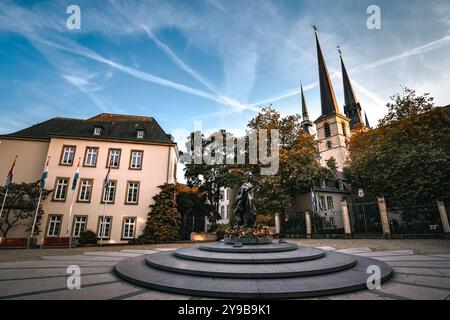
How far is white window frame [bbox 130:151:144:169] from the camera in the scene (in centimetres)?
2211

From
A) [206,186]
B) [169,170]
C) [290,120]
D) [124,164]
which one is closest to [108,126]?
[124,164]

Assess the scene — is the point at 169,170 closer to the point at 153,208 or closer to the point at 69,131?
the point at 153,208

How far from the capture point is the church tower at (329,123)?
159 ft

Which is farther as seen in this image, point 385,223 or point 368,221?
point 368,221

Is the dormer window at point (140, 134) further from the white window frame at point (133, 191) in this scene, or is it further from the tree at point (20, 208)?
the tree at point (20, 208)

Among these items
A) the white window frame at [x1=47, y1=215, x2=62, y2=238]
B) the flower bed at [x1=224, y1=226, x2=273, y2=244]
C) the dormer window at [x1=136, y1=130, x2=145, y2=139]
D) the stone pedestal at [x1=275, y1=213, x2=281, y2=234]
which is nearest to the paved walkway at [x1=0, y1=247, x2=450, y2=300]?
the flower bed at [x1=224, y1=226, x2=273, y2=244]

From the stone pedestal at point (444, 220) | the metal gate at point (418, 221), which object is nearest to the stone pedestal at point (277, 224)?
the metal gate at point (418, 221)

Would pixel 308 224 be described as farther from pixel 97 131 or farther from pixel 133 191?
pixel 97 131

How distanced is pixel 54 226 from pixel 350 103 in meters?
64.1

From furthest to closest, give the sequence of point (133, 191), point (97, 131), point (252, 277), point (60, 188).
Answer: point (97, 131), point (133, 191), point (60, 188), point (252, 277)

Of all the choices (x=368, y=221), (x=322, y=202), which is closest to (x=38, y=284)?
(x=368, y=221)

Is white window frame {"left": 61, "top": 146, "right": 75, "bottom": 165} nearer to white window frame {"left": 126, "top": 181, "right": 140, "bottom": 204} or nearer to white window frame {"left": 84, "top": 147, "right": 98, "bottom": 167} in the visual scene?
white window frame {"left": 84, "top": 147, "right": 98, "bottom": 167}

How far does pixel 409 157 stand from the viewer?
18891mm

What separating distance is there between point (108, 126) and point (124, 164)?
19.3 feet
